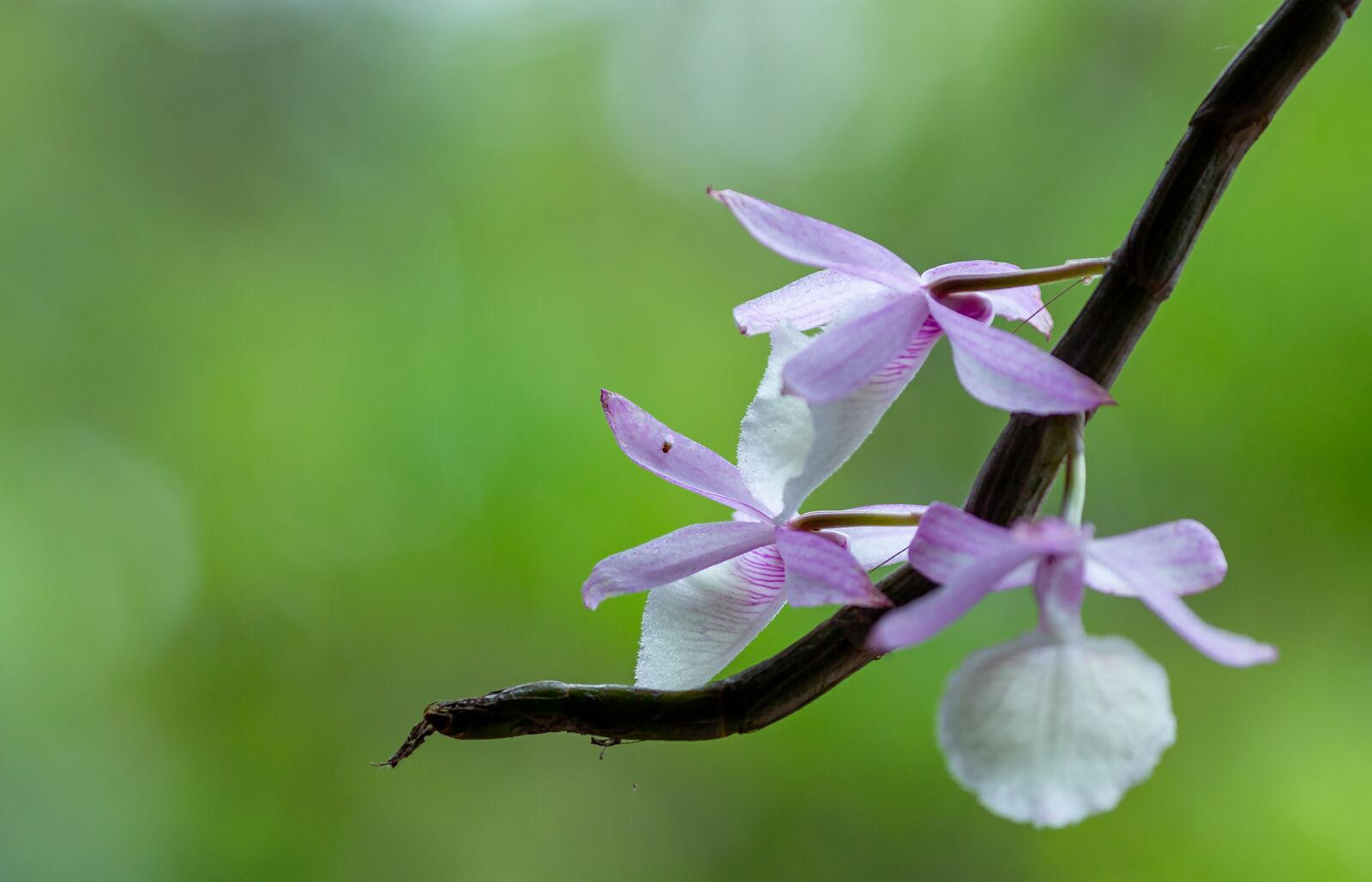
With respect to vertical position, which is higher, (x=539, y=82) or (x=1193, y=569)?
(x=539, y=82)

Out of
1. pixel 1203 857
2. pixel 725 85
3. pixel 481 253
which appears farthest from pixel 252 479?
pixel 1203 857

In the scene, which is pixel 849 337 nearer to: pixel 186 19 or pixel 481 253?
pixel 481 253

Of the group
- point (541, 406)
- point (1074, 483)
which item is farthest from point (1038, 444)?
point (541, 406)

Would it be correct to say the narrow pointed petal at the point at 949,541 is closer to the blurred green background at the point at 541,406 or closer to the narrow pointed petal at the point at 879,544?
the narrow pointed petal at the point at 879,544

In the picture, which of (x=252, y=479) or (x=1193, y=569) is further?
(x=252, y=479)

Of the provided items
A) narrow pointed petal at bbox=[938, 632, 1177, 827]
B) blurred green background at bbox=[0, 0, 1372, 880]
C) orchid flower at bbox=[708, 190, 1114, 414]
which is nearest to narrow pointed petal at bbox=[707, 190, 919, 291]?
orchid flower at bbox=[708, 190, 1114, 414]

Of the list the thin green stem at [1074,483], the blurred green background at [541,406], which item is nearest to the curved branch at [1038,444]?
the thin green stem at [1074,483]
